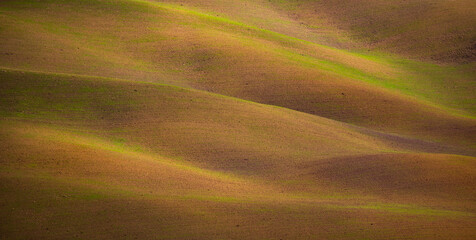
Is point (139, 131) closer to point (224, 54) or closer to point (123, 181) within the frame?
point (123, 181)

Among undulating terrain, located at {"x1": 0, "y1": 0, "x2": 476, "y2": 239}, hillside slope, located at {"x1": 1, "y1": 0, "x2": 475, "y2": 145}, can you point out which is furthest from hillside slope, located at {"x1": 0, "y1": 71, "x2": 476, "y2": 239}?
hillside slope, located at {"x1": 1, "y1": 0, "x2": 475, "y2": 145}

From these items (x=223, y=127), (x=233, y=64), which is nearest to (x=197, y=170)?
(x=223, y=127)

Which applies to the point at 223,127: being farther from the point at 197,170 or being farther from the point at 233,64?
the point at 233,64

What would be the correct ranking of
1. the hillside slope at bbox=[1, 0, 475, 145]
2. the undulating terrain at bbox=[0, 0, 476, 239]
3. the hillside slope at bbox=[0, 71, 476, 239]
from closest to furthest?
the hillside slope at bbox=[0, 71, 476, 239], the undulating terrain at bbox=[0, 0, 476, 239], the hillside slope at bbox=[1, 0, 475, 145]

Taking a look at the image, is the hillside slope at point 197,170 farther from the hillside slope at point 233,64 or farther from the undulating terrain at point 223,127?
the hillside slope at point 233,64

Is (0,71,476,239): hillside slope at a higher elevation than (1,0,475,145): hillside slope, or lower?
higher

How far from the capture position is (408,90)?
2877 cm

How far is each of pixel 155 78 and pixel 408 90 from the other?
15.1 metres

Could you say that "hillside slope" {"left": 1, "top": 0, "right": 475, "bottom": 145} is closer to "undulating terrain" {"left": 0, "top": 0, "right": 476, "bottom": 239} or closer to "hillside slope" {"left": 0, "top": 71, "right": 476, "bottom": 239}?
"undulating terrain" {"left": 0, "top": 0, "right": 476, "bottom": 239}

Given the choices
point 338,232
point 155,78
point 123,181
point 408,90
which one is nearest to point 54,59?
point 155,78

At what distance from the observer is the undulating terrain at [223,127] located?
13031 mm

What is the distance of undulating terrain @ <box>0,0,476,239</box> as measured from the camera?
13031mm

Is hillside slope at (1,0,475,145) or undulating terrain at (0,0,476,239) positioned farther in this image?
hillside slope at (1,0,475,145)

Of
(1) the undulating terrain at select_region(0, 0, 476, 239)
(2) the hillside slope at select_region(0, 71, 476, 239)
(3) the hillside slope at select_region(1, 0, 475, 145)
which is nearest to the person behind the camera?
(2) the hillside slope at select_region(0, 71, 476, 239)
